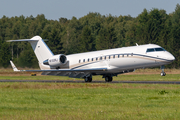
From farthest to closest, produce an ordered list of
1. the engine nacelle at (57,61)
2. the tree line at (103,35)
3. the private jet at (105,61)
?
the tree line at (103,35)
the engine nacelle at (57,61)
the private jet at (105,61)

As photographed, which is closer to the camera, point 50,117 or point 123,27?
point 50,117

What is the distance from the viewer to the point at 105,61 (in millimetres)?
31750

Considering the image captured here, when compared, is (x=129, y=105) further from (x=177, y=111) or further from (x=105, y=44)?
(x=105, y=44)

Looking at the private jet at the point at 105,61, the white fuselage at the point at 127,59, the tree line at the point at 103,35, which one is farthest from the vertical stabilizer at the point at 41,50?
the tree line at the point at 103,35

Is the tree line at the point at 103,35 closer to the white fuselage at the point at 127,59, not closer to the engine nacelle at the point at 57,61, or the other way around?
the engine nacelle at the point at 57,61

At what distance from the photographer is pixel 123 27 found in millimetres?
114875

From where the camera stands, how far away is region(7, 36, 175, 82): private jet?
97.9ft

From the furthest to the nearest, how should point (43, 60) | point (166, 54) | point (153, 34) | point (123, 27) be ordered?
point (123, 27), point (153, 34), point (43, 60), point (166, 54)

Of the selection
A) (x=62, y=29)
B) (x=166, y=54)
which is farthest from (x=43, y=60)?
(x=62, y=29)

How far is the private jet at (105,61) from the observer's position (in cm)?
2983

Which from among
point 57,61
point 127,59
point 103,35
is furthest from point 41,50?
point 103,35

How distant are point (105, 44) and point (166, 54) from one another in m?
68.7

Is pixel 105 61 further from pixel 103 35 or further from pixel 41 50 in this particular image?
pixel 103 35

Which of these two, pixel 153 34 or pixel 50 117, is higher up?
pixel 153 34
